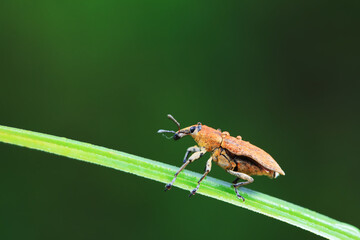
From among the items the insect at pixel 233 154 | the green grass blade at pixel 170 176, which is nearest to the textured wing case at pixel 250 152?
the insect at pixel 233 154

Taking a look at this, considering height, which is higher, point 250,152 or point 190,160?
point 250,152

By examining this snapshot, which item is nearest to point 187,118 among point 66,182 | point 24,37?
point 66,182

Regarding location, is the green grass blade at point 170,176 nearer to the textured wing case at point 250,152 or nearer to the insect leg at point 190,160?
the insect leg at point 190,160

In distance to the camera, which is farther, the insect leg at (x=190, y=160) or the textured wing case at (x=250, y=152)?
the textured wing case at (x=250, y=152)

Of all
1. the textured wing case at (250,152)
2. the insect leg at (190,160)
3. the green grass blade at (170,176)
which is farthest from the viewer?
the textured wing case at (250,152)

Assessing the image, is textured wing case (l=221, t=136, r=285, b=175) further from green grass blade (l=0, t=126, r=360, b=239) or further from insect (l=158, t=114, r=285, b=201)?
green grass blade (l=0, t=126, r=360, b=239)

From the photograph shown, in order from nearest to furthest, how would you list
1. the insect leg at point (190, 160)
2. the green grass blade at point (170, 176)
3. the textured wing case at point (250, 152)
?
the green grass blade at point (170, 176), the insect leg at point (190, 160), the textured wing case at point (250, 152)

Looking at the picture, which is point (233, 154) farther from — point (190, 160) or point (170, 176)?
point (170, 176)

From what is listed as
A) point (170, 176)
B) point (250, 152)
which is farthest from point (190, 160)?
point (250, 152)

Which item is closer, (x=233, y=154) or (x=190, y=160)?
(x=190, y=160)
